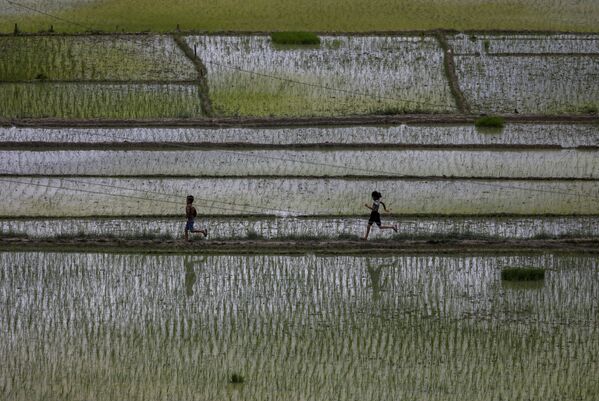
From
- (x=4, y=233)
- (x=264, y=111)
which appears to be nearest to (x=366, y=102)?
(x=264, y=111)

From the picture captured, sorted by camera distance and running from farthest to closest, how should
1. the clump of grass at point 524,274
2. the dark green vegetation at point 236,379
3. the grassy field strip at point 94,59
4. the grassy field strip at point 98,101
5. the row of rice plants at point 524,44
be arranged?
the row of rice plants at point 524,44 < the grassy field strip at point 94,59 < the grassy field strip at point 98,101 < the clump of grass at point 524,274 < the dark green vegetation at point 236,379

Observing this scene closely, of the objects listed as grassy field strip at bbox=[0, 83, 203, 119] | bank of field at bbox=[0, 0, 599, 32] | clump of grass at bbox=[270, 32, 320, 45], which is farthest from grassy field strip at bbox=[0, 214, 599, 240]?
bank of field at bbox=[0, 0, 599, 32]

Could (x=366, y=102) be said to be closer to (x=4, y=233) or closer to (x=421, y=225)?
(x=421, y=225)

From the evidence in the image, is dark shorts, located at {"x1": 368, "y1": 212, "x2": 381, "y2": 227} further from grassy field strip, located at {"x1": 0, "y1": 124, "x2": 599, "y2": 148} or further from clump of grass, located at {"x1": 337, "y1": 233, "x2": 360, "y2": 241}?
grassy field strip, located at {"x1": 0, "y1": 124, "x2": 599, "y2": 148}

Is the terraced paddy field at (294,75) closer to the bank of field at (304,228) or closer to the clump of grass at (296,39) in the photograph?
the clump of grass at (296,39)

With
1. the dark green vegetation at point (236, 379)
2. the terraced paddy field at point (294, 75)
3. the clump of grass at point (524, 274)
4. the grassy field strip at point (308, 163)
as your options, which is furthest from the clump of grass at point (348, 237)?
the terraced paddy field at point (294, 75)

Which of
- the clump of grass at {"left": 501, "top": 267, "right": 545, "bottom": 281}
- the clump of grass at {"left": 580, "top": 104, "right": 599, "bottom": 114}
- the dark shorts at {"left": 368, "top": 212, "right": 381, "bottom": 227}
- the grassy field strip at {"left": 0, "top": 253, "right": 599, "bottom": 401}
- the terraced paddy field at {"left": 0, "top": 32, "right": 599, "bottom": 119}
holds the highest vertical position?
the terraced paddy field at {"left": 0, "top": 32, "right": 599, "bottom": 119}

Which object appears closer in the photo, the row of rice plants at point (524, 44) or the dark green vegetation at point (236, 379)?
the dark green vegetation at point (236, 379)
